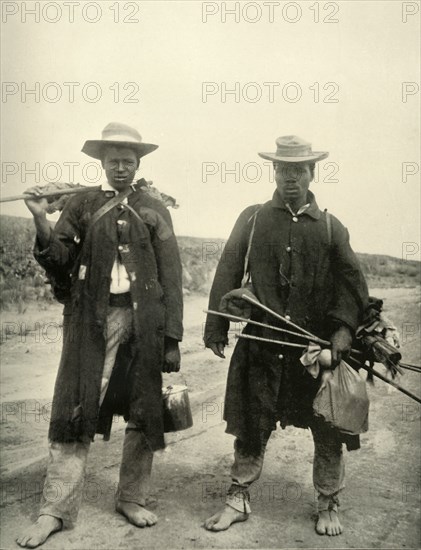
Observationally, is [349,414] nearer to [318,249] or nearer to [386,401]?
[318,249]

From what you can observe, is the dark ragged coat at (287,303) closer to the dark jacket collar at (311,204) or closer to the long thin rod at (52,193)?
the dark jacket collar at (311,204)

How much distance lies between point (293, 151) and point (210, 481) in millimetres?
2242

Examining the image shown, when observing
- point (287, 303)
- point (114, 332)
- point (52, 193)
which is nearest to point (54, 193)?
point (52, 193)

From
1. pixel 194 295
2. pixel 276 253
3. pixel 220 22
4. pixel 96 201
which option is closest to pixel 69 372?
pixel 96 201

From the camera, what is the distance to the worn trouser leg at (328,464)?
3.43 meters

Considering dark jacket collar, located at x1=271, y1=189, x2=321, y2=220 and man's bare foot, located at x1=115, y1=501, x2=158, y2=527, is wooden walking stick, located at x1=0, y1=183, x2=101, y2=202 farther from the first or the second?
man's bare foot, located at x1=115, y1=501, x2=158, y2=527

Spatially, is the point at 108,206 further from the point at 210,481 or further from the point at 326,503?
the point at 326,503

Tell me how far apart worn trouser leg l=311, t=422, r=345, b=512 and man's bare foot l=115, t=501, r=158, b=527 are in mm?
974

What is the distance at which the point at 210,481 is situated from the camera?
4.03 metres

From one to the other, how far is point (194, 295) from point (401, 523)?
6793 millimetres

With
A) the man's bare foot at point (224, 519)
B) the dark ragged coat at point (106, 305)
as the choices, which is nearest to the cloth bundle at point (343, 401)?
the man's bare foot at point (224, 519)

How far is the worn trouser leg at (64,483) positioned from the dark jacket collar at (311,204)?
178 centimetres

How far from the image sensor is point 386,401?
18.9 feet

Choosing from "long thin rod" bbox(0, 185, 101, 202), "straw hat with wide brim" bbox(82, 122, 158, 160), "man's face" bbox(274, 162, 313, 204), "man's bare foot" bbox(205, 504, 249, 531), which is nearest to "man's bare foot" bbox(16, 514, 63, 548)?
"man's bare foot" bbox(205, 504, 249, 531)
